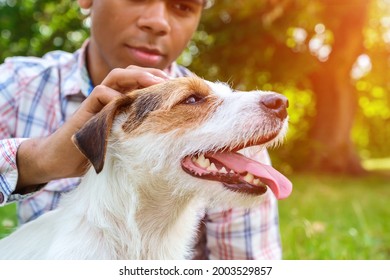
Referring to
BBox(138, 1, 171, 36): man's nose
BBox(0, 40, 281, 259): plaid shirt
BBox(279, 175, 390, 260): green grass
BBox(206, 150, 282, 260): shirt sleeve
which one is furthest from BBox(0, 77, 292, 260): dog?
BBox(279, 175, 390, 260): green grass

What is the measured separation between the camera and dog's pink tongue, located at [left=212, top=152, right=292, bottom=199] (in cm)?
247

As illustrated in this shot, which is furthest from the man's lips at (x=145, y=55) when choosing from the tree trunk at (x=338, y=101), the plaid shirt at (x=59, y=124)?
the tree trunk at (x=338, y=101)

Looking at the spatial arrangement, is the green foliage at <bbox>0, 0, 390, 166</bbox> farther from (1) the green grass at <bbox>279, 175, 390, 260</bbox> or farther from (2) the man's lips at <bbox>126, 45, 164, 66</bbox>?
(2) the man's lips at <bbox>126, 45, 164, 66</bbox>

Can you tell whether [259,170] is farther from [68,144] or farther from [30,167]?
[30,167]

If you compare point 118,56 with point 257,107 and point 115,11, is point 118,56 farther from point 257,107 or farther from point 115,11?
point 257,107

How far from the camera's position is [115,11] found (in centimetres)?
329

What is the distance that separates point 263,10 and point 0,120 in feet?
23.7

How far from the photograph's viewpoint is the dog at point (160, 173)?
2.47 m

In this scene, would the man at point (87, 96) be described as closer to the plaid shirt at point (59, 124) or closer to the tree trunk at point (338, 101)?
the plaid shirt at point (59, 124)

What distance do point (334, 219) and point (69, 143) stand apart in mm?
4364

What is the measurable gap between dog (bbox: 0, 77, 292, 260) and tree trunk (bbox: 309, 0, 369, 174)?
10.2 m

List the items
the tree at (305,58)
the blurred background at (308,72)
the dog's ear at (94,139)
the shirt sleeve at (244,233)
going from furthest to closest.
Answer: the tree at (305,58)
the blurred background at (308,72)
the shirt sleeve at (244,233)
the dog's ear at (94,139)

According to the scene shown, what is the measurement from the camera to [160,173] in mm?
2545

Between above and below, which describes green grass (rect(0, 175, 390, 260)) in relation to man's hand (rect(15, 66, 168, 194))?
below
